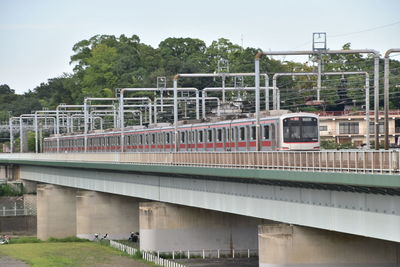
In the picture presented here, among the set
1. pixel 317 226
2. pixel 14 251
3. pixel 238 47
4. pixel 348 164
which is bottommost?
pixel 14 251

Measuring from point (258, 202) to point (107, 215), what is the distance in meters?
39.1

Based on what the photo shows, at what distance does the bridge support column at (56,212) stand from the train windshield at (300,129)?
1789 inches

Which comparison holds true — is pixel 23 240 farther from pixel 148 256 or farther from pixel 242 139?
pixel 242 139

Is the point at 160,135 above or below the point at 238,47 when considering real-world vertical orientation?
below

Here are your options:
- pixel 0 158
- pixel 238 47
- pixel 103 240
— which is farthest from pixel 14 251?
pixel 238 47

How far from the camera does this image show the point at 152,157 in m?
67.7

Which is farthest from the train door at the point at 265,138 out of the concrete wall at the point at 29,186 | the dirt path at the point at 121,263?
the concrete wall at the point at 29,186

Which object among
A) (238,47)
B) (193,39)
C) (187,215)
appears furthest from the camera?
(193,39)

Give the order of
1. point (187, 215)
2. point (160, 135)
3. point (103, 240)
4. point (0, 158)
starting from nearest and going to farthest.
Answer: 1. point (187, 215)
2. point (160, 135)
3. point (103, 240)
4. point (0, 158)

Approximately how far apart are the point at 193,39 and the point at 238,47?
17.0 metres

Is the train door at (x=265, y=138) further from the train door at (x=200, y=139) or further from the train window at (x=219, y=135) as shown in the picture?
the train door at (x=200, y=139)

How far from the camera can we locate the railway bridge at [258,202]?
1471 inches

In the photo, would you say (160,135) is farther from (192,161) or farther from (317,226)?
(317,226)

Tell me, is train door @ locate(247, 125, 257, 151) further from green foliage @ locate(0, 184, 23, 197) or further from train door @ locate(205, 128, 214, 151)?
green foliage @ locate(0, 184, 23, 197)
